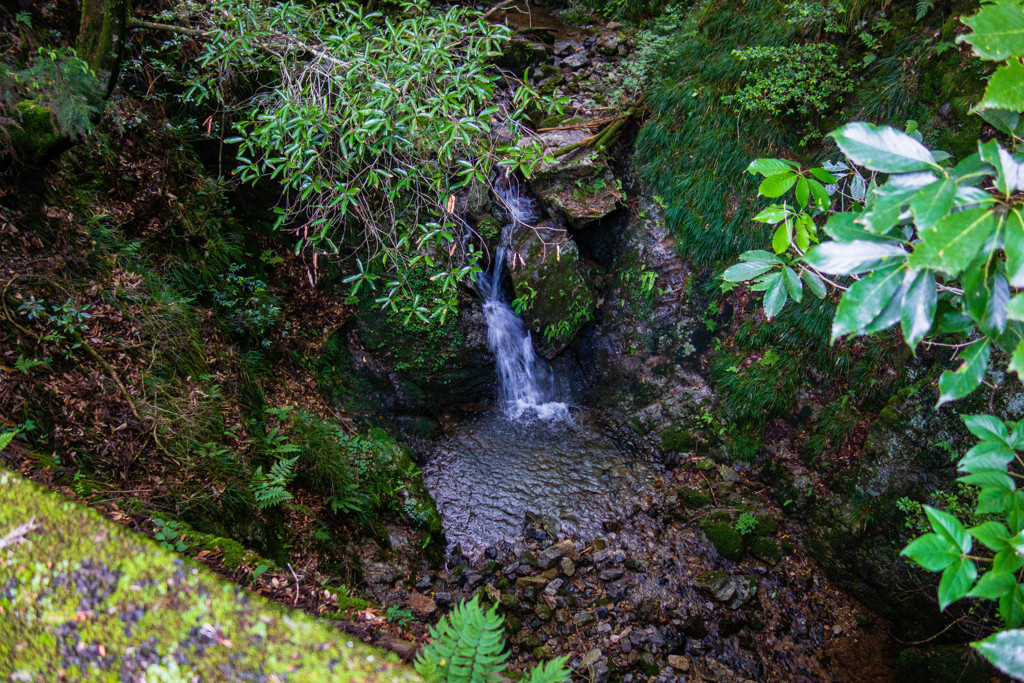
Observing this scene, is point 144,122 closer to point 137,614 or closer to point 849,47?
point 137,614

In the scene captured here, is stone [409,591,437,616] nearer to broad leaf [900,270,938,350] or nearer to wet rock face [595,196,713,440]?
wet rock face [595,196,713,440]

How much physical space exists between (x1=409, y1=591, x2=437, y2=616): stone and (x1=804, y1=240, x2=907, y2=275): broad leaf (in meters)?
3.74

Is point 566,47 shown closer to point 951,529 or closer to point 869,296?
point 869,296

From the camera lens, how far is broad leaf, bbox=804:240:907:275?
1150 mm

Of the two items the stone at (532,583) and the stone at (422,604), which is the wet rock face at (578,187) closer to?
the stone at (532,583)

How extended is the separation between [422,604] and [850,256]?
385 cm

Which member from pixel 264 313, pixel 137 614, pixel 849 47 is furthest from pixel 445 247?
pixel 849 47

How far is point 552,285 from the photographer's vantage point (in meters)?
6.00

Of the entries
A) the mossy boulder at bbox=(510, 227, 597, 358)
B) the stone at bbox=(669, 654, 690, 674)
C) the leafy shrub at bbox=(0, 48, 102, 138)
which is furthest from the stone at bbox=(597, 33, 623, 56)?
the stone at bbox=(669, 654, 690, 674)

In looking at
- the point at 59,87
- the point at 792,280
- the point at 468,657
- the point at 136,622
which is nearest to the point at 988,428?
the point at 792,280

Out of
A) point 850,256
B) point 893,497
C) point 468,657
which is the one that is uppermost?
point 850,256

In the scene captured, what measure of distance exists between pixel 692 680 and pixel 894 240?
3.65 metres

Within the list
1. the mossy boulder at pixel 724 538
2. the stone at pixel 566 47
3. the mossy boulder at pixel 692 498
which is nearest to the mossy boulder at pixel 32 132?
the mossy boulder at pixel 692 498

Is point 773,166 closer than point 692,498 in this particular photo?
Yes
